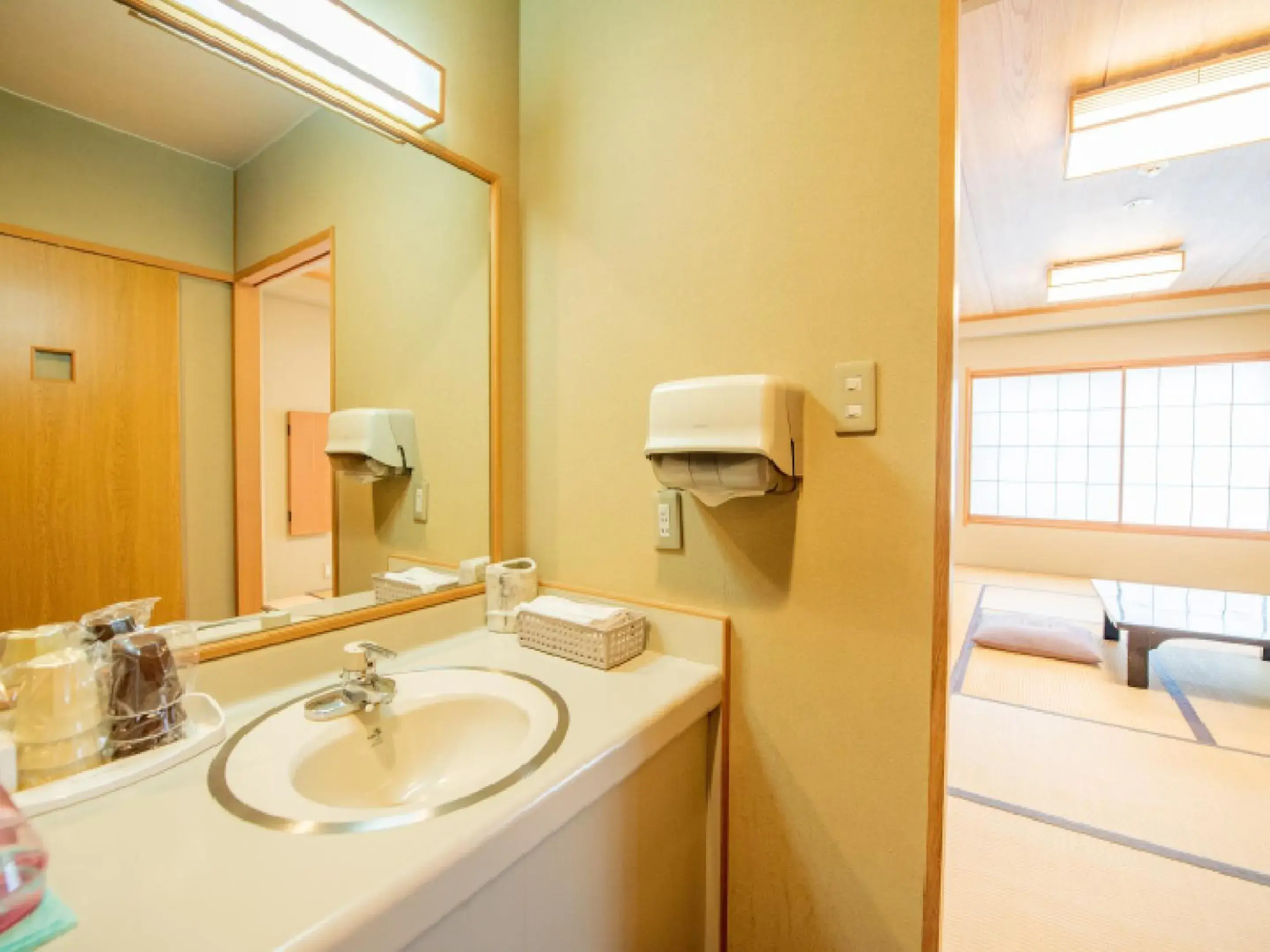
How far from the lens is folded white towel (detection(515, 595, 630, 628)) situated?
115cm

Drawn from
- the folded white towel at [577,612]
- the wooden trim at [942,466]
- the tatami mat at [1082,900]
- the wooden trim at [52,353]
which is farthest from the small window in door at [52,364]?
the tatami mat at [1082,900]

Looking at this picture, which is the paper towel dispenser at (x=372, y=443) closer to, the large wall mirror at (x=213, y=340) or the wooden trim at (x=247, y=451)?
the large wall mirror at (x=213, y=340)

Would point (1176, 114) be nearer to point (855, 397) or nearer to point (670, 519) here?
point (855, 397)

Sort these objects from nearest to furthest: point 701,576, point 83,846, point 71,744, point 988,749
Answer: point 83,846, point 71,744, point 701,576, point 988,749

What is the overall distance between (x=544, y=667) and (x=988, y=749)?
2070mm

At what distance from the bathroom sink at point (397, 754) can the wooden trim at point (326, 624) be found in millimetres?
123

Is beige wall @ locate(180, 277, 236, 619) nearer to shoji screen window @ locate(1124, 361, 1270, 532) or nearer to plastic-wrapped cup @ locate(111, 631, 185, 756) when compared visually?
plastic-wrapped cup @ locate(111, 631, 185, 756)

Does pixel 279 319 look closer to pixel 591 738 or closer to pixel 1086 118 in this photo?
pixel 591 738

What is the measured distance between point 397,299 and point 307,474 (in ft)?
1.52

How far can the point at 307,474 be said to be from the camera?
1110 millimetres

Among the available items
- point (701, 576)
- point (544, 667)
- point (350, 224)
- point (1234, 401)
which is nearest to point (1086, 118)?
point (701, 576)

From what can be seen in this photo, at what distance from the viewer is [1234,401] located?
15.1ft

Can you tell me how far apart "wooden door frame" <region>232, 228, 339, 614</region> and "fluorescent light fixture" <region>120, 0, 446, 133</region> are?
33cm

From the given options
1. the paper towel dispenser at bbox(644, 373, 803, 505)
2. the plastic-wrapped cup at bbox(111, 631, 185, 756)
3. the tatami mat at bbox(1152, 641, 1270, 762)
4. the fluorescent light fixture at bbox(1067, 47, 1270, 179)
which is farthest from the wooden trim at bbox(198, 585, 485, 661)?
the tatami mat at bbox(1152, 641, 1270, 762)
